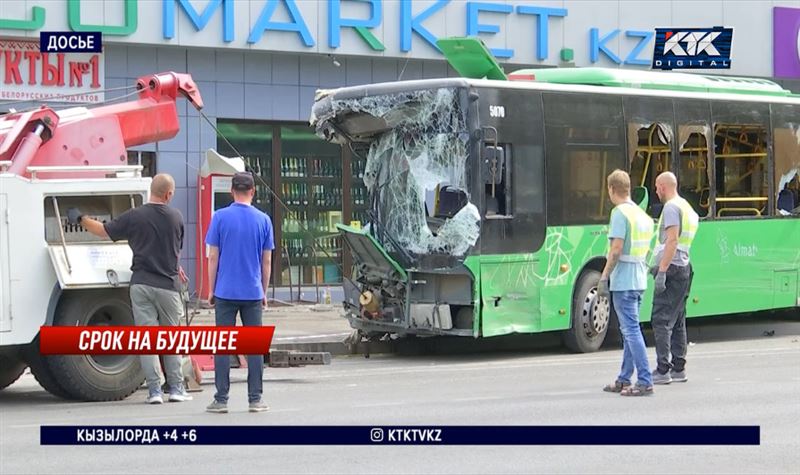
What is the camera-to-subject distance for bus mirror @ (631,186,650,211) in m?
17.4

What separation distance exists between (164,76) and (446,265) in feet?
12.3

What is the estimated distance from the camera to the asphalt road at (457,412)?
894 cm

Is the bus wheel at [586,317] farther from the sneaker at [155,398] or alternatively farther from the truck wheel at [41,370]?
the truck wheel at [41,370]

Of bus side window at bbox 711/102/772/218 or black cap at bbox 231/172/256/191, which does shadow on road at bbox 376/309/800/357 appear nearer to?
bus side window at bbox 711/102/772/218

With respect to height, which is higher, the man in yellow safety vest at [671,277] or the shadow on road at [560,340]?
the man in yellow safety vest at [671,277]

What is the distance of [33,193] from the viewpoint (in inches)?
468

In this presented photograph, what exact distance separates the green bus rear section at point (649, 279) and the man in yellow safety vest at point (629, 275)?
3.32 m

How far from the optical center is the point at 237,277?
1102 centimetres

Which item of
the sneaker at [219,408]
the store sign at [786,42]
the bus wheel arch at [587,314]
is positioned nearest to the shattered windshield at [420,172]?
the bus wheel arch at [587,314]

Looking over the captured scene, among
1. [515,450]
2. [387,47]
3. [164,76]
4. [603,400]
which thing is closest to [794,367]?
[603,400]

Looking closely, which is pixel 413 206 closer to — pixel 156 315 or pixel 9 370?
pixel 156 315

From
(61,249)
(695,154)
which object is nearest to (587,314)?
(695,154)

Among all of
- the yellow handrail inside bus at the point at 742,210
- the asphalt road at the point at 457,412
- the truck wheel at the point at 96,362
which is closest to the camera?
the asphalt road at the point at 457,412

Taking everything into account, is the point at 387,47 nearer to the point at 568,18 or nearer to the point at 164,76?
the point at 568,18
